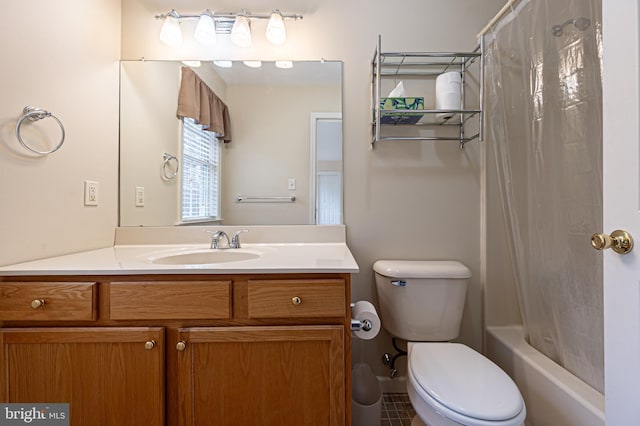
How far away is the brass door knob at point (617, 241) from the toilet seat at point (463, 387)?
0.52 m

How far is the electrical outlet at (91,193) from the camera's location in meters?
1.21

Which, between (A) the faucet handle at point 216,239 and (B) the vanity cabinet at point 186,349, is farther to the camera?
(A) the faucet handle at point 216,239

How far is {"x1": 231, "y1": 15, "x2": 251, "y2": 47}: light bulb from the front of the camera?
139 cm

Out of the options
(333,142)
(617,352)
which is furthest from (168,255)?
(617,352)

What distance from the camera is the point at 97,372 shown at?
2.80 feet

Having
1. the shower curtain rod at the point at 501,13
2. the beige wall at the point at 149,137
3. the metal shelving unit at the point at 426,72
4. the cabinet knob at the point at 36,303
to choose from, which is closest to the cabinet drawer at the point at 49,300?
the cabinet knob at the point at 36,303

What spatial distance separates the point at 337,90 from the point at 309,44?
0.95 ft

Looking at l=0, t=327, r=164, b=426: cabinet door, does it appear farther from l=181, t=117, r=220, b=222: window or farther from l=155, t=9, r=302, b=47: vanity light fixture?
l=155, t=9, r=302, b=47: vanity light fixture

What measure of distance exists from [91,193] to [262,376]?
3.59 ft

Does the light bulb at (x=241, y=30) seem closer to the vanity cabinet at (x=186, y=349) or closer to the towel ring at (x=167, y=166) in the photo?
the towel ring at (x=167, y=166)

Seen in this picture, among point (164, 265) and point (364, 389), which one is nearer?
point (164, 265)

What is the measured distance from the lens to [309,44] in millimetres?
1460

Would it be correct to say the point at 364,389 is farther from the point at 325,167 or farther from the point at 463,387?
the point at 325,167

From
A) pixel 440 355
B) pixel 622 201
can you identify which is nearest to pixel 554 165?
pixel 622 201
